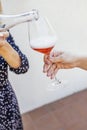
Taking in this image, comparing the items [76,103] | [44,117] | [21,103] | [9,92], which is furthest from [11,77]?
[9,92]

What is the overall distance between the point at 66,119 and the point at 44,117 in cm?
17

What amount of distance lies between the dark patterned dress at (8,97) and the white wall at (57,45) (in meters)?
0.62

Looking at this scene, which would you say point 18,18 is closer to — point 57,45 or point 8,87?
point 8,87

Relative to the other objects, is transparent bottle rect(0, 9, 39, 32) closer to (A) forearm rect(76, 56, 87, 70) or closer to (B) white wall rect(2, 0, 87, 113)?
(A) forearm rect(76, 56, 87, 70)

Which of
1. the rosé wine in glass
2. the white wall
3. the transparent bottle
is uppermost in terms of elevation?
→ the transparent bottle

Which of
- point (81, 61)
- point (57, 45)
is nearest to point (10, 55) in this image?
point (81, 61)

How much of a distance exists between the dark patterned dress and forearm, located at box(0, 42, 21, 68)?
28 mm

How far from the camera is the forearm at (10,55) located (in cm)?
90

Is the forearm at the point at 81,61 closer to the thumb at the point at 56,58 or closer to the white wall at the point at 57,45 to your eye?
the thumb at the point at 56,58

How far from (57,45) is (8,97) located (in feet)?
2.80

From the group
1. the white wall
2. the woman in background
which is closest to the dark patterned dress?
the woman in background

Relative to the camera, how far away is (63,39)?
5.90ft

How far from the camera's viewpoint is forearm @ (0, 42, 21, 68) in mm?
899

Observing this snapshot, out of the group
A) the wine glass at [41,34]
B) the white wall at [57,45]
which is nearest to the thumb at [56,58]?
the wine glass at [41,34]
